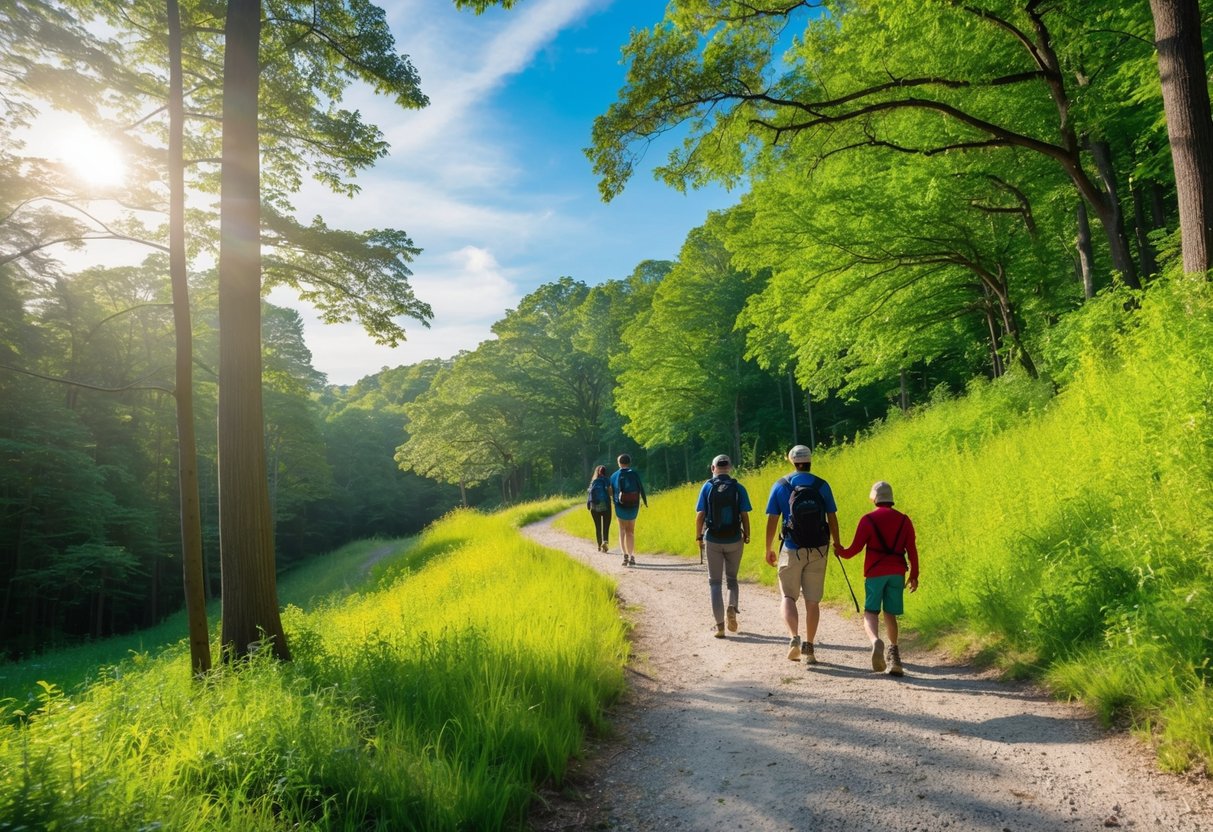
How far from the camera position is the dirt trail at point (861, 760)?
2893mm

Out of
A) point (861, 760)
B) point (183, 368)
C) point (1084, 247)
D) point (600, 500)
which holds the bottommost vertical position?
point (861, 760)

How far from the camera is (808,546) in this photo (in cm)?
560

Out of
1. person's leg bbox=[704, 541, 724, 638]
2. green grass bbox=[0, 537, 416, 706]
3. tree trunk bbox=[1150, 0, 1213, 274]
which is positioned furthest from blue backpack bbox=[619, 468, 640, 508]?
tree trunk bbox=[1150, 0, 1213, 274]

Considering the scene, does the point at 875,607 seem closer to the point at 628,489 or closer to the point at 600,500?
the point at 628,489

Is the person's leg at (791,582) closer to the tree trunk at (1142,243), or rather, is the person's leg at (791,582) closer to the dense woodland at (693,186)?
the dense woodland at (693,186)

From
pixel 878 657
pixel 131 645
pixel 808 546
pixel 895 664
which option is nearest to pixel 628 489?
pixel 808 546

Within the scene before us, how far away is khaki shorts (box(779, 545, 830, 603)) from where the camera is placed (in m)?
5.64

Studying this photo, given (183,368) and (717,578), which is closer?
(183,368)

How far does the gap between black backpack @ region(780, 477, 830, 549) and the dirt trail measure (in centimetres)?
116

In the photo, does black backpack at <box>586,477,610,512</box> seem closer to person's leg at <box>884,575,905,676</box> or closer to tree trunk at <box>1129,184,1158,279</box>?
person's leg at <box>884,575,905,676</box>

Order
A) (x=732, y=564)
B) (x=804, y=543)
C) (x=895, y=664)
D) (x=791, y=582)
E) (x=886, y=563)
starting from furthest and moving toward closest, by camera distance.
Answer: (x=732, y=564), (x=791, y=582), (x=804, y=543), (x=886, y=563), (x=895, y=664)

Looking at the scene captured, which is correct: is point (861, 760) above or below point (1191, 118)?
below

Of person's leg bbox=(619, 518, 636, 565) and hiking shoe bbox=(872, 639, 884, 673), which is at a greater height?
person's leg bbox=(619, 518, 636, 565)

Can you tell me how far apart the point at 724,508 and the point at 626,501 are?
18.4 ft
